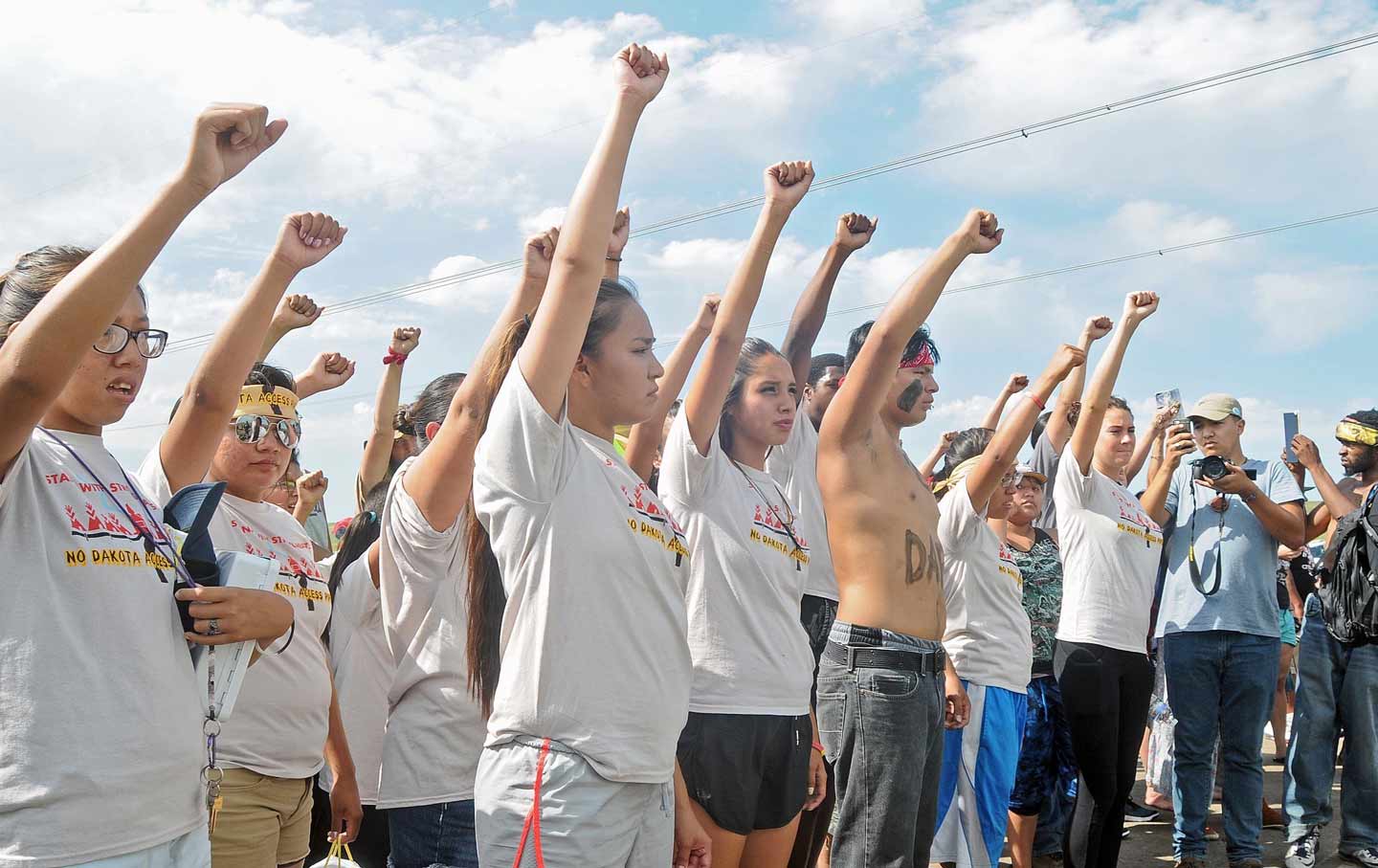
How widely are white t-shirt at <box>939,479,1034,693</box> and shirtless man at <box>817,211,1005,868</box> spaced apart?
1.06 metres

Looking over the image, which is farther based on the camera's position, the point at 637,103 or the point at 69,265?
the point at 637,103

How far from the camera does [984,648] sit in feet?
16.4

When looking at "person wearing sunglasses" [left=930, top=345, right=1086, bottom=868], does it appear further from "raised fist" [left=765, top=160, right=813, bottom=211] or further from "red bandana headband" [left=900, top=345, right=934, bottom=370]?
"raised fist" [left=765, top=160, right=813, bottom=211]

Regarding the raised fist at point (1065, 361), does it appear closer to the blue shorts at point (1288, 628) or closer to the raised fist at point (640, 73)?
the raised fist at point (640, 73)

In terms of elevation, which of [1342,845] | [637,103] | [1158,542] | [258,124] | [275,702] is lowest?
[1342,845]

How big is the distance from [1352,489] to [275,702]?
20.5 feet

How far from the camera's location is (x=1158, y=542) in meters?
5.81

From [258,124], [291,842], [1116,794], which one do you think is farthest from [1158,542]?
[258,124]

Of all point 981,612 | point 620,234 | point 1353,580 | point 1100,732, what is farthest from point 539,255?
point 1353,580

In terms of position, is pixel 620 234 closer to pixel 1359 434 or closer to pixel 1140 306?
pixel 1140 306

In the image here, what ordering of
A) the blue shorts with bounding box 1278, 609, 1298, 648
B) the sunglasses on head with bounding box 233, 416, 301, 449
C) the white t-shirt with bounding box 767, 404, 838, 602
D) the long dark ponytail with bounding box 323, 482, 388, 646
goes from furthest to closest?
the blue shorts with bounding box 1278, 609, 1298, 648 < the white t-shirt with bounding box 767, 404, 838, 602 < the long dark ponytail with bounding box 323, 482, 388, 646 < the sunglasses on head with bounding box 233, 416, 301, 449

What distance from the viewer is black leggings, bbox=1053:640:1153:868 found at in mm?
5094

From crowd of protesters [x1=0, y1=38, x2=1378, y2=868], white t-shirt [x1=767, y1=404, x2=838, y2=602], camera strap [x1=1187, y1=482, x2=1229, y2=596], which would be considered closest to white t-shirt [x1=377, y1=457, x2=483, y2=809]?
crowd of protesters [x1=0, y1=38, x2=1378, y2=868]

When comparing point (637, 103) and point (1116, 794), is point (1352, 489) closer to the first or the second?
point (1116, 794)
